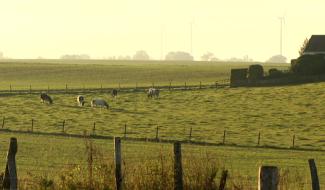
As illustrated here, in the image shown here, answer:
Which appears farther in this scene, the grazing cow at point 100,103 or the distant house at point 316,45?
the distant house at point 316,45

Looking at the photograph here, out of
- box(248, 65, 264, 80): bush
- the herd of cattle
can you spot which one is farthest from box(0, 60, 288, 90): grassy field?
the herd of cattle

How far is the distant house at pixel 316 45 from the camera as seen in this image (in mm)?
107875

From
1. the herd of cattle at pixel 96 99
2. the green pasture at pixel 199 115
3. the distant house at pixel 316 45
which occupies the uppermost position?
the distant house at pixel 316 45

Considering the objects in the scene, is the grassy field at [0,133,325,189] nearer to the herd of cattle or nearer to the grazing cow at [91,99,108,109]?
the grazing cow at [91,99,108,109]

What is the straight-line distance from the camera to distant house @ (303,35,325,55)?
354 feet

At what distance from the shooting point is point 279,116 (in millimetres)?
66625

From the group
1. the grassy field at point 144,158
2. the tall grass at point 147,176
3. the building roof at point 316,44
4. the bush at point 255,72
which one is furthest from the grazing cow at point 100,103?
the tall grass at point 147,176

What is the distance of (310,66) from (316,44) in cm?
1449

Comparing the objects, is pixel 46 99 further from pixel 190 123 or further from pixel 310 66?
pixel 310 66

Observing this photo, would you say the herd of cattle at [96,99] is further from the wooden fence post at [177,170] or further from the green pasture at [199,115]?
the wooden fence post at [177,170]

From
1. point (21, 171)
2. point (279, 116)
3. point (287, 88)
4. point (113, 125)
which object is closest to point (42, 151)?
point (21, 171)

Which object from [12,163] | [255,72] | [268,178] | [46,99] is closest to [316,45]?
[255,72]

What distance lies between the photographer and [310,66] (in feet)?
314

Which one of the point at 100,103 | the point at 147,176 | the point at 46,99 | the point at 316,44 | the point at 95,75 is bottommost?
the point at 100,103
